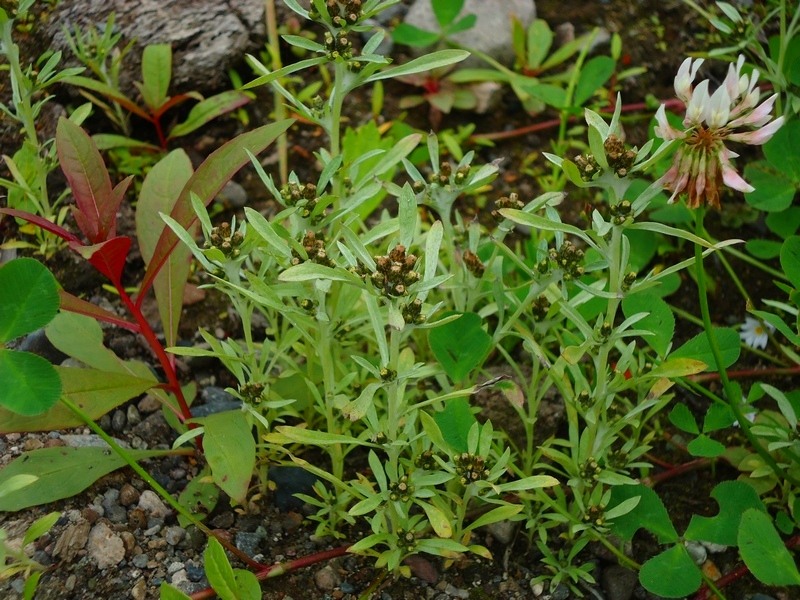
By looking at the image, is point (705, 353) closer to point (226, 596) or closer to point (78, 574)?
point (226, 596)

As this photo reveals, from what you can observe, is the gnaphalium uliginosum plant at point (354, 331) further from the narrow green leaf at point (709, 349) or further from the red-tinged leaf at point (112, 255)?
the narrow green leaf at point (709, 349)

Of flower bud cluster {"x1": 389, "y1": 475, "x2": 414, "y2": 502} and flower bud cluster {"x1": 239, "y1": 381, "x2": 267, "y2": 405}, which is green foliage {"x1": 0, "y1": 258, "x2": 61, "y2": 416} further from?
flower bud cluster {"x1": 389, "y1": 475, "x2": 414, "y2": 502}

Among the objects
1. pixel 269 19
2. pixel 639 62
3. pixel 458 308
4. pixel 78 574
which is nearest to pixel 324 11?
pixel 458 308

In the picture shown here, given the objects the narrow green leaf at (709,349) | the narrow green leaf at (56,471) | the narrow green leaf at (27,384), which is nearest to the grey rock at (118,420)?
the narrow green leaf at (56,471)

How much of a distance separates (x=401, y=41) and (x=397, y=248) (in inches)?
67.7

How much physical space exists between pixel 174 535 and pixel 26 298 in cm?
61

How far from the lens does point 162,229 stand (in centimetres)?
217

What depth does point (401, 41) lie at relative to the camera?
3.04 m

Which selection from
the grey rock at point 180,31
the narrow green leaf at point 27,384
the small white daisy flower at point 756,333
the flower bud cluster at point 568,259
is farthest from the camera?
the grey rock at point 180,31

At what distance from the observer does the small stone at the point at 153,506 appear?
198 centimetres

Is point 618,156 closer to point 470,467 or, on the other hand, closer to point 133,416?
point 470,467

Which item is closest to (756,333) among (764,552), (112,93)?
(764,552)

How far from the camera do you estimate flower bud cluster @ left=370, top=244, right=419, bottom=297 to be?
4.98 feet

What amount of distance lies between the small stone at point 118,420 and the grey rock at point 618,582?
1208 mm
